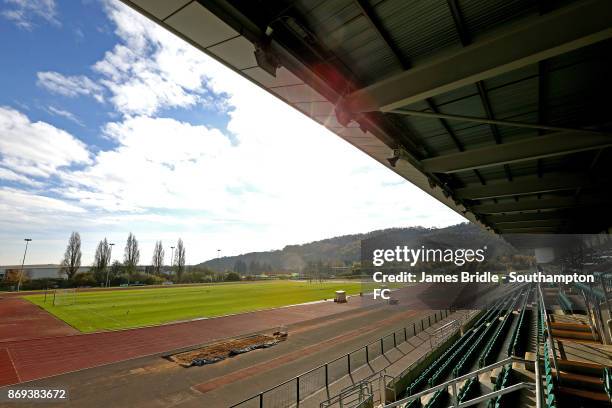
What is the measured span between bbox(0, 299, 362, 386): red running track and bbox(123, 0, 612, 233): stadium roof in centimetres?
1966

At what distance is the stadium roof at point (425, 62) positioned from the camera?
362 cm

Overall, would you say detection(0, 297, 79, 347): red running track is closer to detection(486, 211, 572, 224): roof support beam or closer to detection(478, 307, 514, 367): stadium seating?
detection(478, 307, 514, 367): stadium seating

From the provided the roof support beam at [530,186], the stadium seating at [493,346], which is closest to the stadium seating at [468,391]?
the stadium seating at [493,346]

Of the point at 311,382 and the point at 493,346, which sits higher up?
the point at 493,346

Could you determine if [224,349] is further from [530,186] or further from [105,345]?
[530,186]

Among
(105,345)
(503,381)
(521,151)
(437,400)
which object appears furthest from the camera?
(105,345)

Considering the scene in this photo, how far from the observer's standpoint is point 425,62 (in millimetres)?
4723

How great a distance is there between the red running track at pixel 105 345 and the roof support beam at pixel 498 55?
20314 mm

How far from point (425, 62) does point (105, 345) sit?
82.7 ft

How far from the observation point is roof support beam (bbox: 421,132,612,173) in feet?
21.0

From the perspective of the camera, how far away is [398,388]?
39.2 feet

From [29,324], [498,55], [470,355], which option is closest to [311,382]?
[470,355]

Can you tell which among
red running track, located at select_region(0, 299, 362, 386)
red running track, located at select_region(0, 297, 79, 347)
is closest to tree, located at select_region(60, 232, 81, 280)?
red running track, located at select_region(0, 297, 79, 347)

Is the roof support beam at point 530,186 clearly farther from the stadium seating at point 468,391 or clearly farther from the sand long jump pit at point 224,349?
the sand long jump pit at point 224,349
